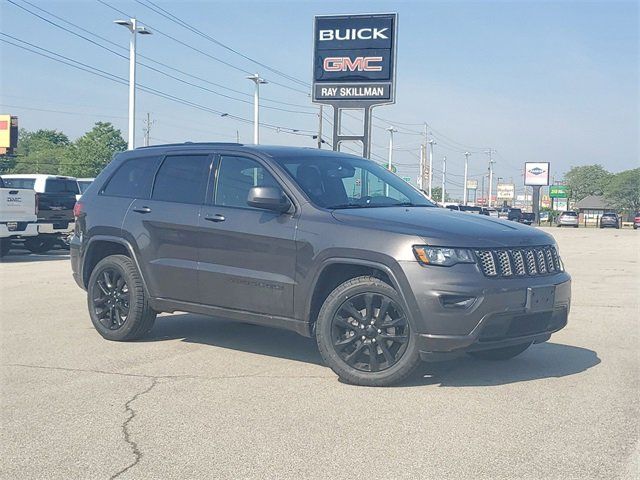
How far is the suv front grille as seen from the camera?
17.9ft

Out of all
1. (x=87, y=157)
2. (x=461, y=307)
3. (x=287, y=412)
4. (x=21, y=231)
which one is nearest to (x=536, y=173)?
(x=87, y=157)

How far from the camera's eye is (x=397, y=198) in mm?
6797

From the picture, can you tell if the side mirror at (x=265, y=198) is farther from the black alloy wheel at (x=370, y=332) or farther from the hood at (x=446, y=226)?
the black alloy wheel at (x=370, y=332)

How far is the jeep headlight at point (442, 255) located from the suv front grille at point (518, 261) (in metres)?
0.10

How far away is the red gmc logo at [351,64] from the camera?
21.8 metres

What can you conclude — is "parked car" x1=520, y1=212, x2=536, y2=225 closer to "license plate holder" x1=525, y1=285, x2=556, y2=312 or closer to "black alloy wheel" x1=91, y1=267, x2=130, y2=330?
"black alloy wheel" x1=91, y1=267, x2=130, y2=330

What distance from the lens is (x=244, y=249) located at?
6.30 metres

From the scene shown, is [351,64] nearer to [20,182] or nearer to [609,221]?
[20,182]

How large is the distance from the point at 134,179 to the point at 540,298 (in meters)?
4.11

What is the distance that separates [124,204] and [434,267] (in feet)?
11.2

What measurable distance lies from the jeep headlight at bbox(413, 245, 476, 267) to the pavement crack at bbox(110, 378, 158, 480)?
2242 mm

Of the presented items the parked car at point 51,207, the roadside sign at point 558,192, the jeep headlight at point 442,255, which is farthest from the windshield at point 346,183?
the roadside sign at point 558,192

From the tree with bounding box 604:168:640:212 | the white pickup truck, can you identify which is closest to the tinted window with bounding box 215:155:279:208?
the white pickup truck

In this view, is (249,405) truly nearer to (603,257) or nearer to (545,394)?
(545,394)
